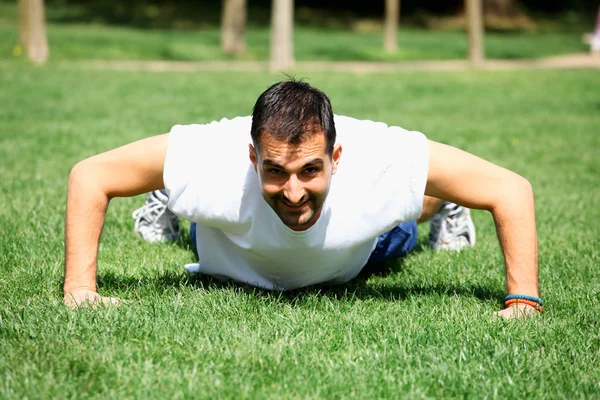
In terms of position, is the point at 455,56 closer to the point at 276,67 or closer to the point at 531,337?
the point at 276,67

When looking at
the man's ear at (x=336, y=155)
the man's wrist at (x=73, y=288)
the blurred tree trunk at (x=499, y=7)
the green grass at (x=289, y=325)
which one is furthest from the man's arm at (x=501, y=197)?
the blurred tree trunk at (x=499, y=7)

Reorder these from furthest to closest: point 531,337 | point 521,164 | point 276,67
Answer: point 276,67
point 521,164
point 531,337

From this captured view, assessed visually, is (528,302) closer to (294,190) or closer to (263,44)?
(294,190)

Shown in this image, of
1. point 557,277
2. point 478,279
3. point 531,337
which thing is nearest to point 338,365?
point 531,337

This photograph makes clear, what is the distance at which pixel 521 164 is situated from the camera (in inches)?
321

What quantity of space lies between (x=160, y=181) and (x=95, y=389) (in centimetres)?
113

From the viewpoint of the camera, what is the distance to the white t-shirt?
3486 mm

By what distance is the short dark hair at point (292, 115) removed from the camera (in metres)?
3.19

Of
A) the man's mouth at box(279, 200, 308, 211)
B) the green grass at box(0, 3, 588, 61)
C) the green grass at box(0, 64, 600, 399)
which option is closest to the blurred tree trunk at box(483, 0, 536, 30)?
the green grass at box(0, 3, 588, 61)

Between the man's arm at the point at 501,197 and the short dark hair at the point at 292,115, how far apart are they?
0.58 m

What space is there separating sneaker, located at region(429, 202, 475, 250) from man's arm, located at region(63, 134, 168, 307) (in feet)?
6.79

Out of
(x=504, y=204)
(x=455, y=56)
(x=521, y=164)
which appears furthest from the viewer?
(x=455, y=56)

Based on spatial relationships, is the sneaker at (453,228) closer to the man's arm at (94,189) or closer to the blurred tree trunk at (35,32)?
the man's arm at (94,189)

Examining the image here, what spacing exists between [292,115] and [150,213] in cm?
199
